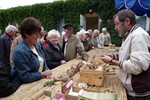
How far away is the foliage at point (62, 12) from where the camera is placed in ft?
46.3

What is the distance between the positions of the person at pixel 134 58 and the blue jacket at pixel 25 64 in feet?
2.83

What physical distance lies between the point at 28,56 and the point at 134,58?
1.12 metres

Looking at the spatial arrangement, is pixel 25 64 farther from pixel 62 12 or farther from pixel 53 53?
pixel 62 12

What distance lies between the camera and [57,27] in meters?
17.1

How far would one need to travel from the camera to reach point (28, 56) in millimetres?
2406

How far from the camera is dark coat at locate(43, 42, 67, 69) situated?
145 inches

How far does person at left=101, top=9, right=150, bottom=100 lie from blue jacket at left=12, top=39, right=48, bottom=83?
34.0 inches

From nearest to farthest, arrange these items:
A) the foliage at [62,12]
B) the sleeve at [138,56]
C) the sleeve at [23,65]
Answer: the sleeve at [138,56], the sleeve at [23,65], the foliage at [62,12]

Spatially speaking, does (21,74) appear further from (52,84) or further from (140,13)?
(140,13)

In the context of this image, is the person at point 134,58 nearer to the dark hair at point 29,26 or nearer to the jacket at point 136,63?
the jacket at point 136,63

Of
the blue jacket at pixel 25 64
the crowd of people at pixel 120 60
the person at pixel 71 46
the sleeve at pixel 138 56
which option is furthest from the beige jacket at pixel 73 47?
the sleeve at pixel 138 56

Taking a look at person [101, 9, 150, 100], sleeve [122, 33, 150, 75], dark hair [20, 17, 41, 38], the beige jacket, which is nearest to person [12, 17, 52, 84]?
dark hair [20, 17, 41, 38]

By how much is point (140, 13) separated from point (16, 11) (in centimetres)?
1502

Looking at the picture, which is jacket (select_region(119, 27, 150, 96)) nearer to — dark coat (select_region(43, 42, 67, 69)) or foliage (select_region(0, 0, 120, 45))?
dark coat (select_region(43, 42, 67, 69))
